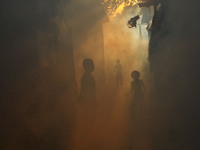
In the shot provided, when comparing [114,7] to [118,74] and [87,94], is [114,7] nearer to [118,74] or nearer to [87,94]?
[118,74]

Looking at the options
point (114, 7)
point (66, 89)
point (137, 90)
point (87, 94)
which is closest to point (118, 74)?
point (137, 90)

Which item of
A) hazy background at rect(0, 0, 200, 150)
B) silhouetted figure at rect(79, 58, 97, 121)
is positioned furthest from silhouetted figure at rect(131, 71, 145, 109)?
silhouetted figure at rect(79, 58, 97, 121)

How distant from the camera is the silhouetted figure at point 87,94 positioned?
218 inches

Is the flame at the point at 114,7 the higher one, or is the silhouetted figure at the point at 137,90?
the flame at the point at 114,7

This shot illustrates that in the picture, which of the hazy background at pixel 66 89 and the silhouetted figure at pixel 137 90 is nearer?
the hazy background at pixel 66 89

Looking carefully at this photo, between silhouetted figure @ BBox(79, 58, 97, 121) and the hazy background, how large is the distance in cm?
24

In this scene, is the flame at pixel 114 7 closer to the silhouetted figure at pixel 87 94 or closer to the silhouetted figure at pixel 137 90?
the silhouetted figure at pixel 137 90

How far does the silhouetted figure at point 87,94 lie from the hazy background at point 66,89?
9.3 inches

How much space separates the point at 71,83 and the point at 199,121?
3929 mm

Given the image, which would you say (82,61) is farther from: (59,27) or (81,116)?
(81,116)

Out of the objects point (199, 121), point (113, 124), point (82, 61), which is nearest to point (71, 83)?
point (82, 61)

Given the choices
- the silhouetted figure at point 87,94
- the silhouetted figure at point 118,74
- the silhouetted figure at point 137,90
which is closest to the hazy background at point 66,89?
the silhouetted figure at point 87,94

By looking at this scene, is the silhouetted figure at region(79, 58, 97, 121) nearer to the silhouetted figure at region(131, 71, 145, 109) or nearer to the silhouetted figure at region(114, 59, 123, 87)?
the silhouetted figure at region(131, 71, 145, 109)

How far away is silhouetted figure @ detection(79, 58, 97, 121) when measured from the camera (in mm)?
5530
